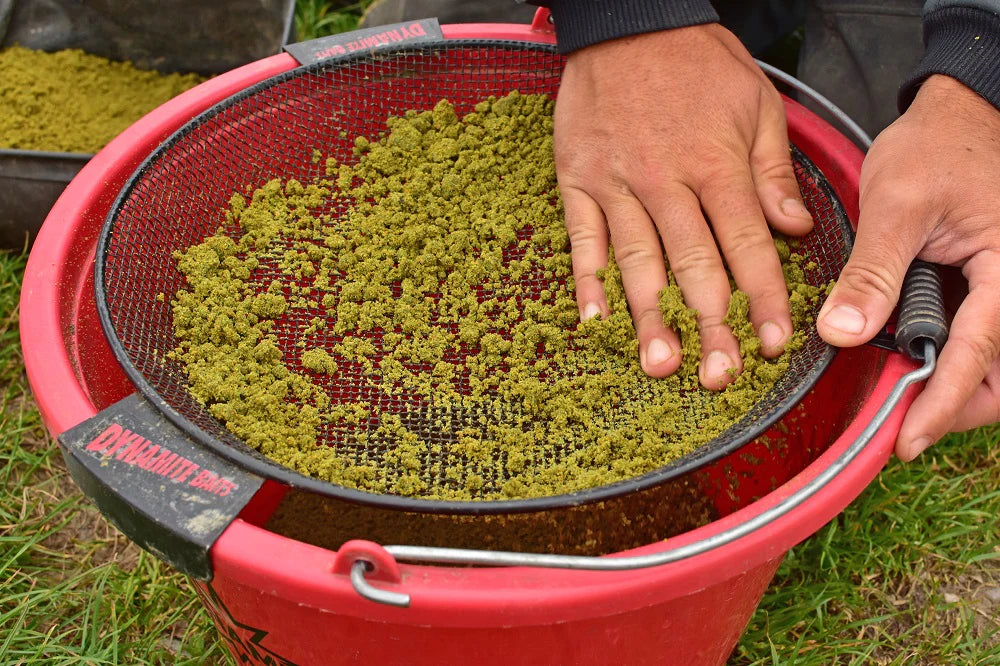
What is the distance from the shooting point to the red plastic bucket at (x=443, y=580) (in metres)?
0.58

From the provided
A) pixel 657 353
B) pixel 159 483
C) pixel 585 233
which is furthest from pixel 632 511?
pixel 159 483

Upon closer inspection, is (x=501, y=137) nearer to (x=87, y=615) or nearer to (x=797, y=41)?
(x=87, y=615)

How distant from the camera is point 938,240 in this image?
0.77m

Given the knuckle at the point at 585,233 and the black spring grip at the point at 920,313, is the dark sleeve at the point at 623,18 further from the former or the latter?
the black spring grip at the point at 920,313

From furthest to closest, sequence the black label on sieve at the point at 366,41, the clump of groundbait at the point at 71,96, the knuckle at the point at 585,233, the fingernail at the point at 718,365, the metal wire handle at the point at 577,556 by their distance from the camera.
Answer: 1. the clump of groundbait at the point at 71,96
2. the black label on sieve at the point at 366,41
3. the knuckle at the point at 585,233
4. the fingernail at the point at 718,365
5. the metal wire handle at the point at 577,556

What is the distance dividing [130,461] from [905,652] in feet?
2.83

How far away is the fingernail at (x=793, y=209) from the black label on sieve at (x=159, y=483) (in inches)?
22.9

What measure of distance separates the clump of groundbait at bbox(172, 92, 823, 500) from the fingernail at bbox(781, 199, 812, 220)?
53 millimetres

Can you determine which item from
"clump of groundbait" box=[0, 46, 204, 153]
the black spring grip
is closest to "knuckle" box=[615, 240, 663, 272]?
the black spring grip

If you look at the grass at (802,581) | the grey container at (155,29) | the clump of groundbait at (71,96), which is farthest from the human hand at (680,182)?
the clump of groundbait at (71,96)

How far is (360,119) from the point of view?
108cm

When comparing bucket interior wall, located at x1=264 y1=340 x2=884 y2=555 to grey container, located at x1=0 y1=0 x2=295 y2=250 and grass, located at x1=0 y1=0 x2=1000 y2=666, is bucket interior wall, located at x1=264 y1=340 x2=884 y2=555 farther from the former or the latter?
grey container, located at x1=0 y1=0 x2=295 y2=250

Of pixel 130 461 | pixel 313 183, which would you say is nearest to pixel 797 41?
pixel 313 183

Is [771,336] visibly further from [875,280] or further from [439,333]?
[439,333]
